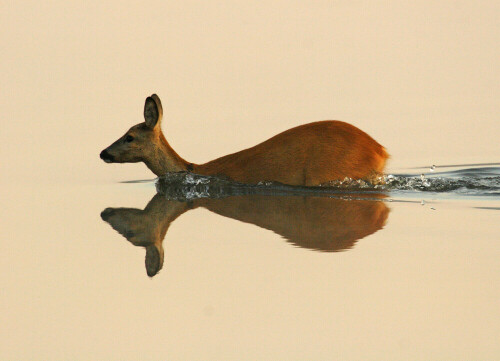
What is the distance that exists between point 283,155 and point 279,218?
7.10 feet

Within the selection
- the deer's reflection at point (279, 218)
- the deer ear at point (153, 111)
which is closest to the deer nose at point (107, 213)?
the deer's reflection at point (279, 218)

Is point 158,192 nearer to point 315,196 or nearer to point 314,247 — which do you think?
point 315,196

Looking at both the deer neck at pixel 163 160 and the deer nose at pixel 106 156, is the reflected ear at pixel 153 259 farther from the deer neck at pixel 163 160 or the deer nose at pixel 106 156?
the deer nose at pixel 106 156

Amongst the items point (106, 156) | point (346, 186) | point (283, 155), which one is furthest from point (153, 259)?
point (106, 156)

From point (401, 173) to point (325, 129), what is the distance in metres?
1.94

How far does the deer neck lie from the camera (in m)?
12.1

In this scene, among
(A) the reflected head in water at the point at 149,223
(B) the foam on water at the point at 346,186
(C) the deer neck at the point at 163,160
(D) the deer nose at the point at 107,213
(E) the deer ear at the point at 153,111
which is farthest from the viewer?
(C) the deer neck at the point at 163,160

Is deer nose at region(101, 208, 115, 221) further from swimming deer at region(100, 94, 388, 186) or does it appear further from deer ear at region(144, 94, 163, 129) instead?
deer ear at region(144, 94, 163, 129)

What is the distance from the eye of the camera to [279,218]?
9.47m

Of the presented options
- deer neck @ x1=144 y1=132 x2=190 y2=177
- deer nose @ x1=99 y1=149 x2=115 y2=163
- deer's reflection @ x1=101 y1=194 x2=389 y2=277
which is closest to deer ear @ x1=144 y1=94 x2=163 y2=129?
deer neck @ x1=144 y1=132 x2=190 y2=177

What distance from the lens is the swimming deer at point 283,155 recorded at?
11.3m

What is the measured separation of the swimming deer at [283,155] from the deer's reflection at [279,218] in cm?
60

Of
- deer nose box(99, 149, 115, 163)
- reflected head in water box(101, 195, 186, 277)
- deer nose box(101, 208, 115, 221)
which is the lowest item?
reflected head in water box(101, 195, 186, 277)

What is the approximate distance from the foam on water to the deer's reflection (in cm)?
39
